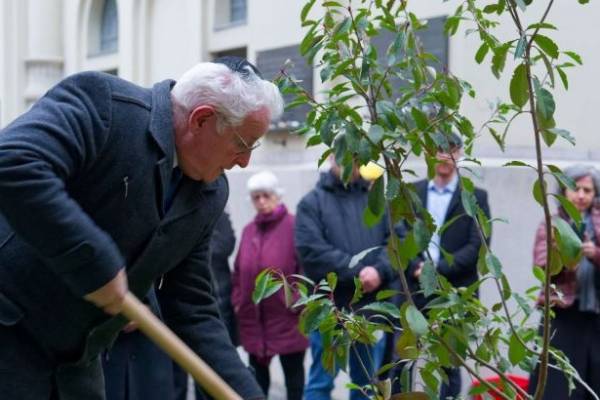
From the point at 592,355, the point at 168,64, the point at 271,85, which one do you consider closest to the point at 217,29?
the point at 168,64

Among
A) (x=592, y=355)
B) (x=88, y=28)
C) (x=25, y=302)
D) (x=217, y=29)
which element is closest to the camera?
(x=25, y=302)

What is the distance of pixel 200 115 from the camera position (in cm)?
290

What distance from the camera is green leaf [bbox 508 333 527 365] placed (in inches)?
117

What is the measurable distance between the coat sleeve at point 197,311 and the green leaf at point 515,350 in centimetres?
77

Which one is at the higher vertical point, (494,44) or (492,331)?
(494,44)

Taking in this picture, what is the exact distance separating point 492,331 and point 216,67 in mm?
1052

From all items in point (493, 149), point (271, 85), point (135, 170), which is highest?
point (271, 85)

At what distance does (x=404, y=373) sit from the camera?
9.96 ft

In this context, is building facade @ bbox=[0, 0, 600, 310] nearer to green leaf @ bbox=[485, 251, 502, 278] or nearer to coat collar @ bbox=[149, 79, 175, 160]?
green leaf @ bbox=[485, 251, 502, 278]

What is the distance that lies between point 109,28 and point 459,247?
7.71m

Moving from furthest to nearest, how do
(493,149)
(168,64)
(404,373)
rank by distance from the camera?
(168,64) < (493,149) < (404,373)

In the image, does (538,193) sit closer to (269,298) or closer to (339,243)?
(339,243)

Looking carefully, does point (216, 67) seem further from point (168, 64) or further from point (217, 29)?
point (168, 64)

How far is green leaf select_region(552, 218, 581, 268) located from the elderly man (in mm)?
812
